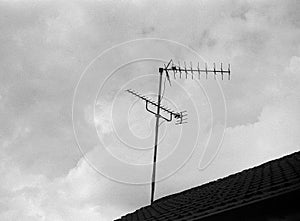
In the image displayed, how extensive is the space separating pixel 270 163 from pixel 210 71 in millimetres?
3311

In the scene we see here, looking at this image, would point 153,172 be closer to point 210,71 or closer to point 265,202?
point 210,71

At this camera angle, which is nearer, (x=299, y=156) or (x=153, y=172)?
(x=299, y=156)

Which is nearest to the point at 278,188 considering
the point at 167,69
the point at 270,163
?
the point at 270,163

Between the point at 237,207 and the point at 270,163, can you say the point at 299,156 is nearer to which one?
the point at 270,163

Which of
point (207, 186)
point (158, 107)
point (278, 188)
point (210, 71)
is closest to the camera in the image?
point (278, 188)

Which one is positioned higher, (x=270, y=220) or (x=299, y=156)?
(x=299, y=156)

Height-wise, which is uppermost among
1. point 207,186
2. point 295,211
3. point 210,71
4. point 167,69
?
point 167,69

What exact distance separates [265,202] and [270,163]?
4205 mm

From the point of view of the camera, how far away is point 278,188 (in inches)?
169

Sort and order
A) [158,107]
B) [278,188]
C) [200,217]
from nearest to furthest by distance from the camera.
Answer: [278,188] → [200,217] → [158,107]

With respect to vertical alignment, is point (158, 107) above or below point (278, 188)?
above

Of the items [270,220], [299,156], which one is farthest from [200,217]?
[299,156]

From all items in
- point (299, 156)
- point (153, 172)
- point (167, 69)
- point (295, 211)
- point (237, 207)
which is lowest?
point (295, 211)

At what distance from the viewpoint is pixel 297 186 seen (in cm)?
388
